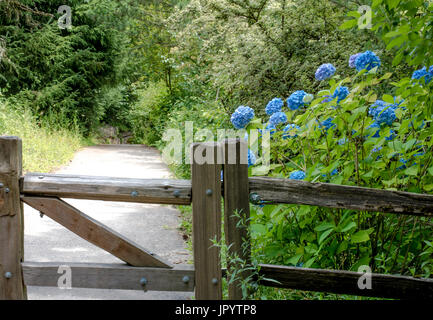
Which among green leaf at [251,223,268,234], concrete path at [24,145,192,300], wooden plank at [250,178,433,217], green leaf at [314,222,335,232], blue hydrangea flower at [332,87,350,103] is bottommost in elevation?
concrete path at [24,145,192,300]

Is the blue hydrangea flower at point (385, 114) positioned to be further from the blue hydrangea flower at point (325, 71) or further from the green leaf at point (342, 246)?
the green leaf at point (342, 246)

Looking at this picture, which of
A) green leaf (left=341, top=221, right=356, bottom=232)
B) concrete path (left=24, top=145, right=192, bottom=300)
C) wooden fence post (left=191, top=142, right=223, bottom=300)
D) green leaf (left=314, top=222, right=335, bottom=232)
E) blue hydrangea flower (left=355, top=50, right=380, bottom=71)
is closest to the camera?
wooden fence post (left=191, top=142, right=223, bottom=300)

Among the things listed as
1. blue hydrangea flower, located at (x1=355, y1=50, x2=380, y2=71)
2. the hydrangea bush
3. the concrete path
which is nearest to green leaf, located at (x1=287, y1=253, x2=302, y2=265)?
the hydrangea bush

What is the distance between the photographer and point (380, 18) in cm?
284

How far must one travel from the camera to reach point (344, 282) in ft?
9.08

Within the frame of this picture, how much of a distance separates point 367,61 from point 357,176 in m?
0.82

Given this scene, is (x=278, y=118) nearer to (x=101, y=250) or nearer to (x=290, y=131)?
(x=290, y=131)

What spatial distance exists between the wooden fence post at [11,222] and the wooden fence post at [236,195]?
4.27ft

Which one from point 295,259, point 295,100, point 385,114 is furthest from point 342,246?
point 295,100

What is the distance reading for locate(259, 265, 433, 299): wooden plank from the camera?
2.75 meters

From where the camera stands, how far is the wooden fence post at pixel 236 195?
266cm

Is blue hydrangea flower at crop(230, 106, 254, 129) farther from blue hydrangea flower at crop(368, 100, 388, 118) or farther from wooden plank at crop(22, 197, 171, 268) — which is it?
wooden plank at crop(22, 197, 171, 268)

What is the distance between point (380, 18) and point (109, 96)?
69.5 feet
